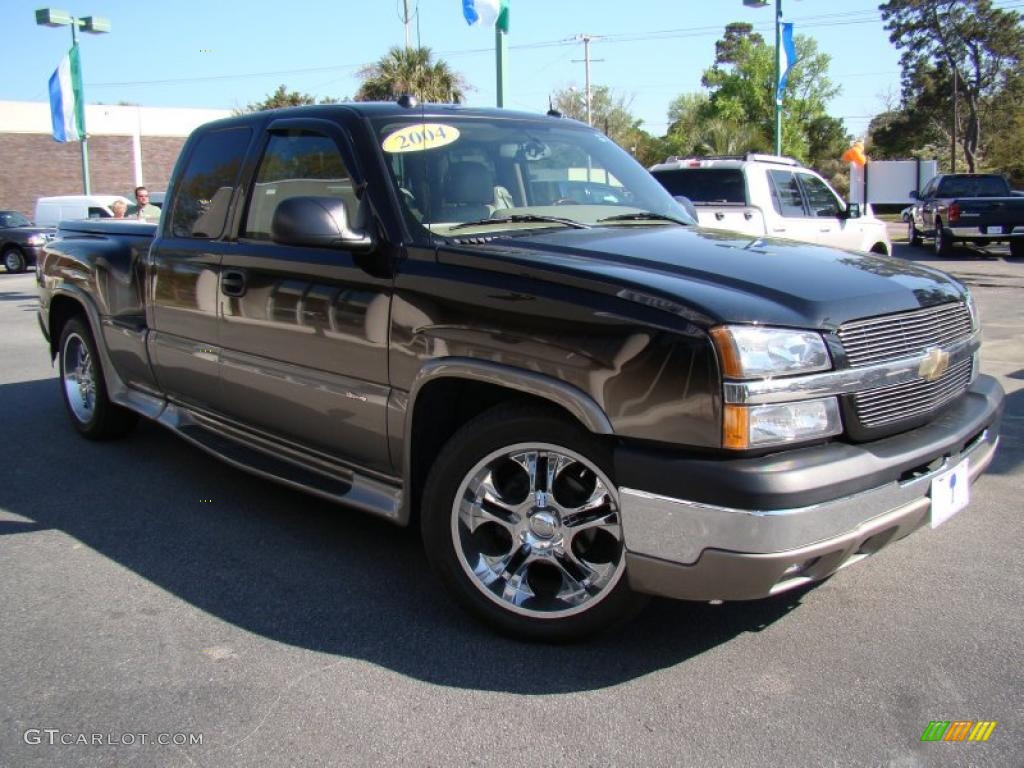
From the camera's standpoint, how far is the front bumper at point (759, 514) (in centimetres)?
265

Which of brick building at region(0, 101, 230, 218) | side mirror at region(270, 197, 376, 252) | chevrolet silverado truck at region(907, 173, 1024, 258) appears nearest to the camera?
side mirror at region(270, 197, 376, 252)

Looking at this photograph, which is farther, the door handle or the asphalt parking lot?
the door handle

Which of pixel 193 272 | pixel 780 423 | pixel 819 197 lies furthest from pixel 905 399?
pixel 819 197

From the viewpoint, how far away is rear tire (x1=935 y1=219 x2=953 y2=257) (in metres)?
20.1

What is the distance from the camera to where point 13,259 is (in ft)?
78.1

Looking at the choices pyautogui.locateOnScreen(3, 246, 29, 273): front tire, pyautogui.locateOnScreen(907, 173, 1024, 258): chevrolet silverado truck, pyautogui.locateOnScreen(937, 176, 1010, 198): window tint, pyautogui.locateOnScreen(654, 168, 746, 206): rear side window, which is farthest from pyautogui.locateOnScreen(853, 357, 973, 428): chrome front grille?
pyautogui.locateOnScreen(3, 246, 29, 273): front tire

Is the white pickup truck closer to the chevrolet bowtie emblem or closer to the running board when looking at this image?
the running board

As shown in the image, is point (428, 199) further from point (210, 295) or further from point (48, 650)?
point (48, 650)

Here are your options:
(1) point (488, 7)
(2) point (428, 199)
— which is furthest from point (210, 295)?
(1) point (488, 7)

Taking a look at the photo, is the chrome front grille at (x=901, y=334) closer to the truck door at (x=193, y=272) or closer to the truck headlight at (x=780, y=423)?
the truck headlight at (x=780, y=423)

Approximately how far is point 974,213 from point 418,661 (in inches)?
769

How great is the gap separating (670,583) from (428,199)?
1816 millimetres

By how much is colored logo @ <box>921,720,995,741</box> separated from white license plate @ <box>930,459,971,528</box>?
0.64 m

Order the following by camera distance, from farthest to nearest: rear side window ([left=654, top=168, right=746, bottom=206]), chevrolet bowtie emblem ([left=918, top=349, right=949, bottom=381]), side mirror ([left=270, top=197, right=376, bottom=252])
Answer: rear side window ([left=654, top=168, right=746, bottom=206]) → side mirror ([left=270, top=197, right=376, bottom=252]) → chevrolet bowtie emblem ([left=918, top=349, right=949, bottom=381])
